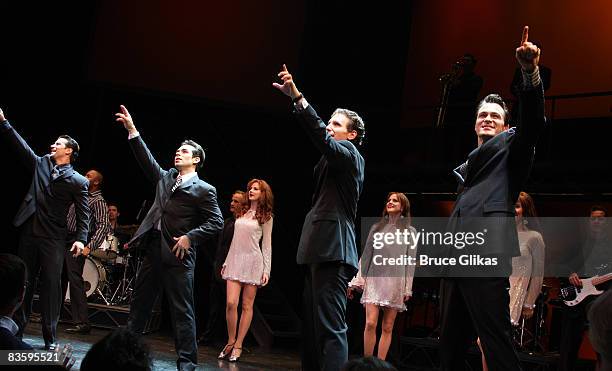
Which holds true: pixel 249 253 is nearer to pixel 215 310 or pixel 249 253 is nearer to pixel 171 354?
pixel 171 354

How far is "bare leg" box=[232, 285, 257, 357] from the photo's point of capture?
24.1 feet

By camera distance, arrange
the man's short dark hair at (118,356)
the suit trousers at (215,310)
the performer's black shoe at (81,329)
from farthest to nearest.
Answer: the suit trousers at (215,310) < the performer's black shoe at (81,329) < the man's short dark hair at (118,356)

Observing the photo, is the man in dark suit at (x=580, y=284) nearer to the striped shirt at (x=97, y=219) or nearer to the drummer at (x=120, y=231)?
the striped shirt at (x=97, y=219)

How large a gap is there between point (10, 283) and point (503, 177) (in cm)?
213

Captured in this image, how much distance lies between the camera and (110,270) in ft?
33.2

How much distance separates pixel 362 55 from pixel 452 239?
8730 millimetres

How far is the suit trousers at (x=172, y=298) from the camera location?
5.08 m

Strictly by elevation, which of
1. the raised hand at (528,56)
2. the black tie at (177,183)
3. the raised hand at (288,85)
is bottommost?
the black tie at (177,183)

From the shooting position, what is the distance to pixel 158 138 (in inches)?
462

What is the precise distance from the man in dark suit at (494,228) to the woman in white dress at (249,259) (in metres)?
4.08

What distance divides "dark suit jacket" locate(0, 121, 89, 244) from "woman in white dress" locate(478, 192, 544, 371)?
362cm

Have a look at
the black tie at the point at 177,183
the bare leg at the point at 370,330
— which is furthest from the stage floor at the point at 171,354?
the black tie at the point at 177,183

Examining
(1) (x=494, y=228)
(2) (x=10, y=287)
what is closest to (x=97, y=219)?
(1) (x=494, y=228)

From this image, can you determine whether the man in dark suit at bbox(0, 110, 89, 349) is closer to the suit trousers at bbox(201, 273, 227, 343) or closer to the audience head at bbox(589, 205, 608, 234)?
the suit trousers at bbox(201, 273, 227, 343)
